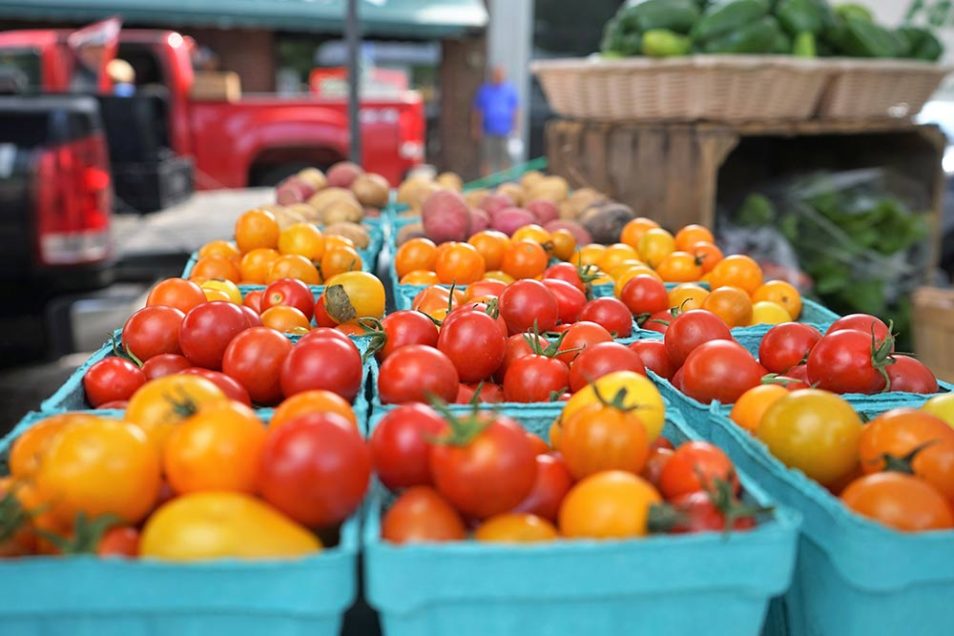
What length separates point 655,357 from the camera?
200 centimetres

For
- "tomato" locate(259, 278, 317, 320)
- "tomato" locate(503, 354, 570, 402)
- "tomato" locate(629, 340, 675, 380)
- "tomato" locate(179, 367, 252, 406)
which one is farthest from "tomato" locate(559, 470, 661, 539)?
"tomato" locate(259, 278, 317, 320)

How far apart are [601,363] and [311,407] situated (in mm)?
595

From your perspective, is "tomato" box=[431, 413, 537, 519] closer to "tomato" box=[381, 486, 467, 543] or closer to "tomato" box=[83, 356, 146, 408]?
"tomato" box=[381, 486, 467, 543]

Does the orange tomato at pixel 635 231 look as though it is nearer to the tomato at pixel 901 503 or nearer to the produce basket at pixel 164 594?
the tomato at pixel 901 503

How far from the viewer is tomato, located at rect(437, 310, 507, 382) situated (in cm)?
177

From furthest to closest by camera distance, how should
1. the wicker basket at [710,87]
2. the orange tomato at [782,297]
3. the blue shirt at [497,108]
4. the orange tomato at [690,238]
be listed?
the blue shirt at [497,108] → the wicker basket at [710,87] → the orange tomato at [690,238] → the orange tomato at [782,297]

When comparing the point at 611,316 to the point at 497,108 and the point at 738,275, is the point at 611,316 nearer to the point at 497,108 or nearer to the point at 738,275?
the point at 738,275

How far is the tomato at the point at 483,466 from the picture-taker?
1179 mm

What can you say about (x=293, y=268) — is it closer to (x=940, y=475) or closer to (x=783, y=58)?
(x=940, y=475)

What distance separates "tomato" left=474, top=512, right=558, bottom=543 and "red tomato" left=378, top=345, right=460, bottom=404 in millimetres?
391

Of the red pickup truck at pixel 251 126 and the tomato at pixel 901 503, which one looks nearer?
the tomato at pixel 901 503

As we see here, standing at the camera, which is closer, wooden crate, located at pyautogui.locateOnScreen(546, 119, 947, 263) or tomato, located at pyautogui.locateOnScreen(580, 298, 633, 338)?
tomato, located at pyautogui.locateOnScreen(580, 298, 633, 338)

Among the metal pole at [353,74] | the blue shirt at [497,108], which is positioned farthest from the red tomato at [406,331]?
the blue shirt at [497,108]

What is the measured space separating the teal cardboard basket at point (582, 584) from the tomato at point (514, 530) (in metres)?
0.08
